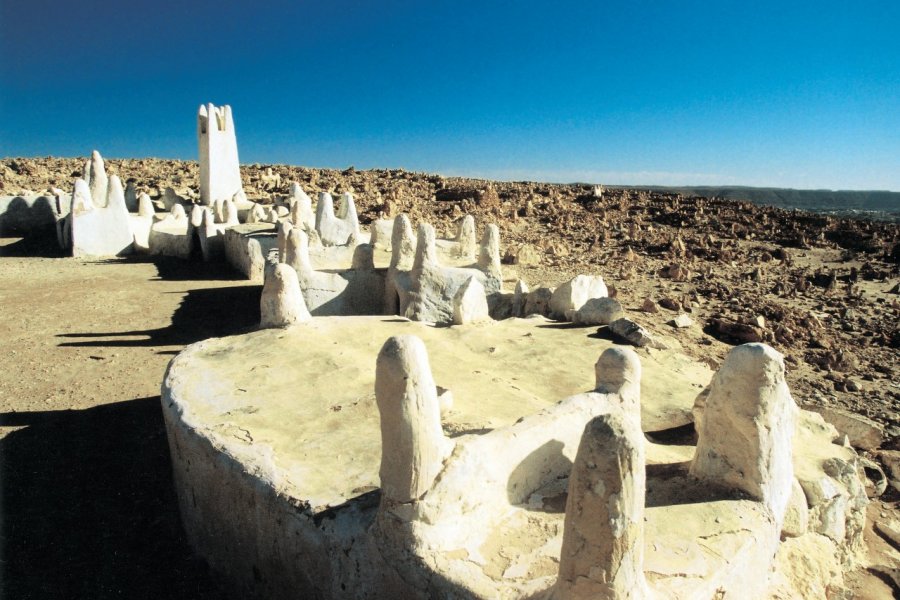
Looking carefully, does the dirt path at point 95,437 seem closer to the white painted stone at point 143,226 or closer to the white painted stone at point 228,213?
the white painted stone at point 143,226

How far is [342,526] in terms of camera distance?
3.70 meters

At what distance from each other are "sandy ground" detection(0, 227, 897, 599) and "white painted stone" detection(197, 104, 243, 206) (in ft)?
24.4

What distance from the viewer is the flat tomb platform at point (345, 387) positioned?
439 cm

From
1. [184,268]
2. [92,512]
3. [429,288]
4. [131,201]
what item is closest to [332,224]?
[184,268]

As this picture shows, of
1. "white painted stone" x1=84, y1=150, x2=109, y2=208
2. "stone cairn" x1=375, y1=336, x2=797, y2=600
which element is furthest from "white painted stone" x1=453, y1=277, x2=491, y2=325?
"white painted stone" x1=84, y1=150, x2=109, y2=208

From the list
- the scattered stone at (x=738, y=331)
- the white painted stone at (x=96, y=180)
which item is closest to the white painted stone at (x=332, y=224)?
the white painted stone at (x=96, y=180)

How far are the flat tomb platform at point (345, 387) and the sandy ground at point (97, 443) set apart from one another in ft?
3.71

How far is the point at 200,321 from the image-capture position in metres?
10.8

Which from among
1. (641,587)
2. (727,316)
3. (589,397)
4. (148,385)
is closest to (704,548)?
(641,587)

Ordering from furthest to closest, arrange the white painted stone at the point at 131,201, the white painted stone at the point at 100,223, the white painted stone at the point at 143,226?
the white painted stone at the point at 131,201 → the white painted stone at the point at 143,226 → the white painted stone at the point at 100,223

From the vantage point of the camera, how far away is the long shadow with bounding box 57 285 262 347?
31.6 feet

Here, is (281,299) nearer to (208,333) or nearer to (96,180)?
(208,333)

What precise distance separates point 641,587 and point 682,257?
1477 centimetres

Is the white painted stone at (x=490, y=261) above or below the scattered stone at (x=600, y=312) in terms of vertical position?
above
